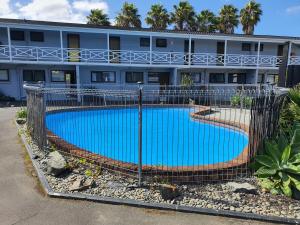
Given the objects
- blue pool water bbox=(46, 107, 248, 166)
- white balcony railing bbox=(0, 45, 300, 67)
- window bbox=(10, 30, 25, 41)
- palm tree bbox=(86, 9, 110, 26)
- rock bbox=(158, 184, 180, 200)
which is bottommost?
blue pool water bbox=(46, 107, 248, 166)

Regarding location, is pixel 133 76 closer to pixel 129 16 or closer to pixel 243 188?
pixel 129 16

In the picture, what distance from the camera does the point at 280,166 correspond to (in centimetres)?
508

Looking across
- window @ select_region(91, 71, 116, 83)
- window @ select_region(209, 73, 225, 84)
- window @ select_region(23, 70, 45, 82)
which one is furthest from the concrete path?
window @ select_region(209, 73, 225, 84)

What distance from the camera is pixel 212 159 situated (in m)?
8.37

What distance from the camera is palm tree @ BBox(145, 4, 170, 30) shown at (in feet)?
122

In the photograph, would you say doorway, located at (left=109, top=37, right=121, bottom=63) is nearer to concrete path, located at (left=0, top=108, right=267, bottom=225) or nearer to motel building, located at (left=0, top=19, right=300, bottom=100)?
motel building, located at (left=0, top=19, right=300, bottom=100)

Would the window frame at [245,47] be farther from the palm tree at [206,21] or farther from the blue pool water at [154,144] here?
the blue pool water at [154,144]

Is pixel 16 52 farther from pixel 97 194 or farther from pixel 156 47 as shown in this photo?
pixel 97 194

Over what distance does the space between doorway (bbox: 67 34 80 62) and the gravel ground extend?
16756mm

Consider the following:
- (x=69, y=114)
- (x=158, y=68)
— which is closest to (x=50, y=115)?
(x=69, y=114)

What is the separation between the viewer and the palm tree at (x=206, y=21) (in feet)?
123

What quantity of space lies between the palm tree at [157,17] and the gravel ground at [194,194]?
34.8 m

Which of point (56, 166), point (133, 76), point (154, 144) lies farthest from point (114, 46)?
point (56, 166)

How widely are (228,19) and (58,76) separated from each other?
2712 cm
